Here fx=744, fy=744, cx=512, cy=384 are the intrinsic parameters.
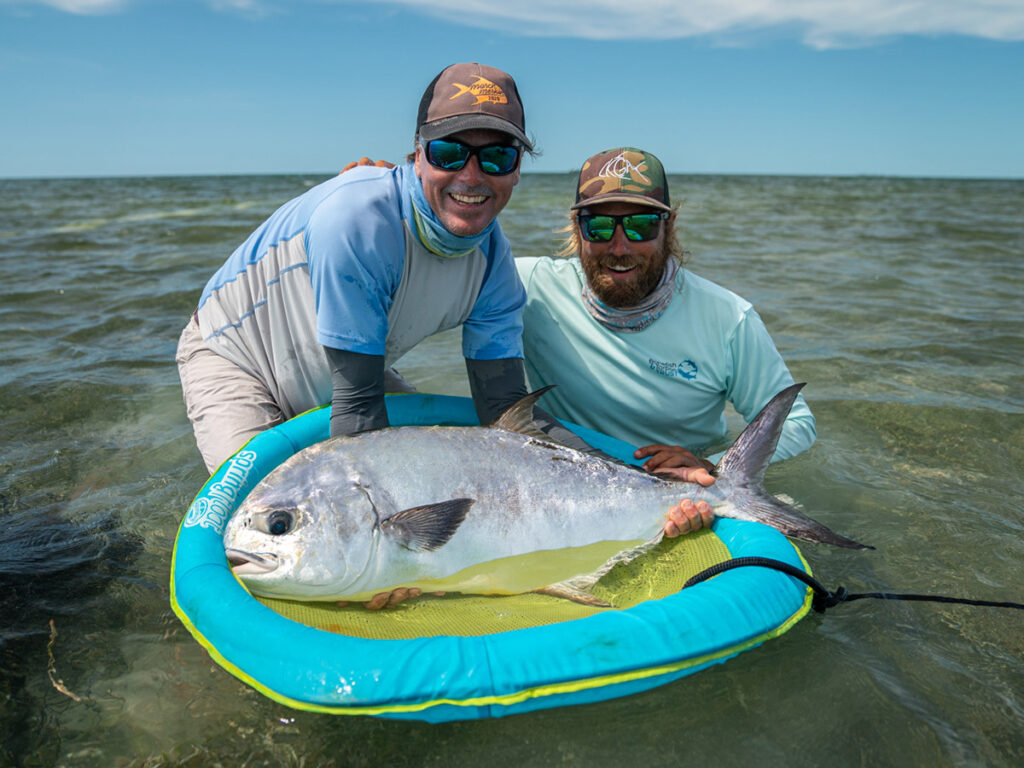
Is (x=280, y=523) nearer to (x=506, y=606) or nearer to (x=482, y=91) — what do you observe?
(x=506, y=606)

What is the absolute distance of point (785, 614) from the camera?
2.39 metres

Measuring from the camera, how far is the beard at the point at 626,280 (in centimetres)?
377

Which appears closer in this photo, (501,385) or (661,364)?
(501,385)

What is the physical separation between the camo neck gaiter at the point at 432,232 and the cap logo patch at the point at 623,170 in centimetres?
91

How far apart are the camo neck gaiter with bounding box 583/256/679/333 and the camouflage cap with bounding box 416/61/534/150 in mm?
1213

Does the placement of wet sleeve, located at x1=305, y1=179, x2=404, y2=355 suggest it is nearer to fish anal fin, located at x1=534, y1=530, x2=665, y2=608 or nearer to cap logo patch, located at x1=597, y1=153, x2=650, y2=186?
fish anal fin, located at x1=534, y1=530, x2=665, y2=608

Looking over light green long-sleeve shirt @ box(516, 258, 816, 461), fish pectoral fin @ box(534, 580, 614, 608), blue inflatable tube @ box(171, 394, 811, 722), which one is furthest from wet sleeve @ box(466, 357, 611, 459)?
blue inflatable tube @ box(171, 394, 811, 722)

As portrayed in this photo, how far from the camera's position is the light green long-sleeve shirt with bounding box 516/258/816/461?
3.81 meters

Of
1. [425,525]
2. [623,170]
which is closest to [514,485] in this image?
[425,525]

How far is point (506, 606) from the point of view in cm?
268

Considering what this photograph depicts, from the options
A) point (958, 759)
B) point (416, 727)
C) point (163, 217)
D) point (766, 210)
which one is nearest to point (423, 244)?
point (416, 727)

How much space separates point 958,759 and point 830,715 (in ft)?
1.21

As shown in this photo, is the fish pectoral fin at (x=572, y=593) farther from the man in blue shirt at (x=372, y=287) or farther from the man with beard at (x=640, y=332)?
the man with beard at (x=640, y=332)

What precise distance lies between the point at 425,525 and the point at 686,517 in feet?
3.57
